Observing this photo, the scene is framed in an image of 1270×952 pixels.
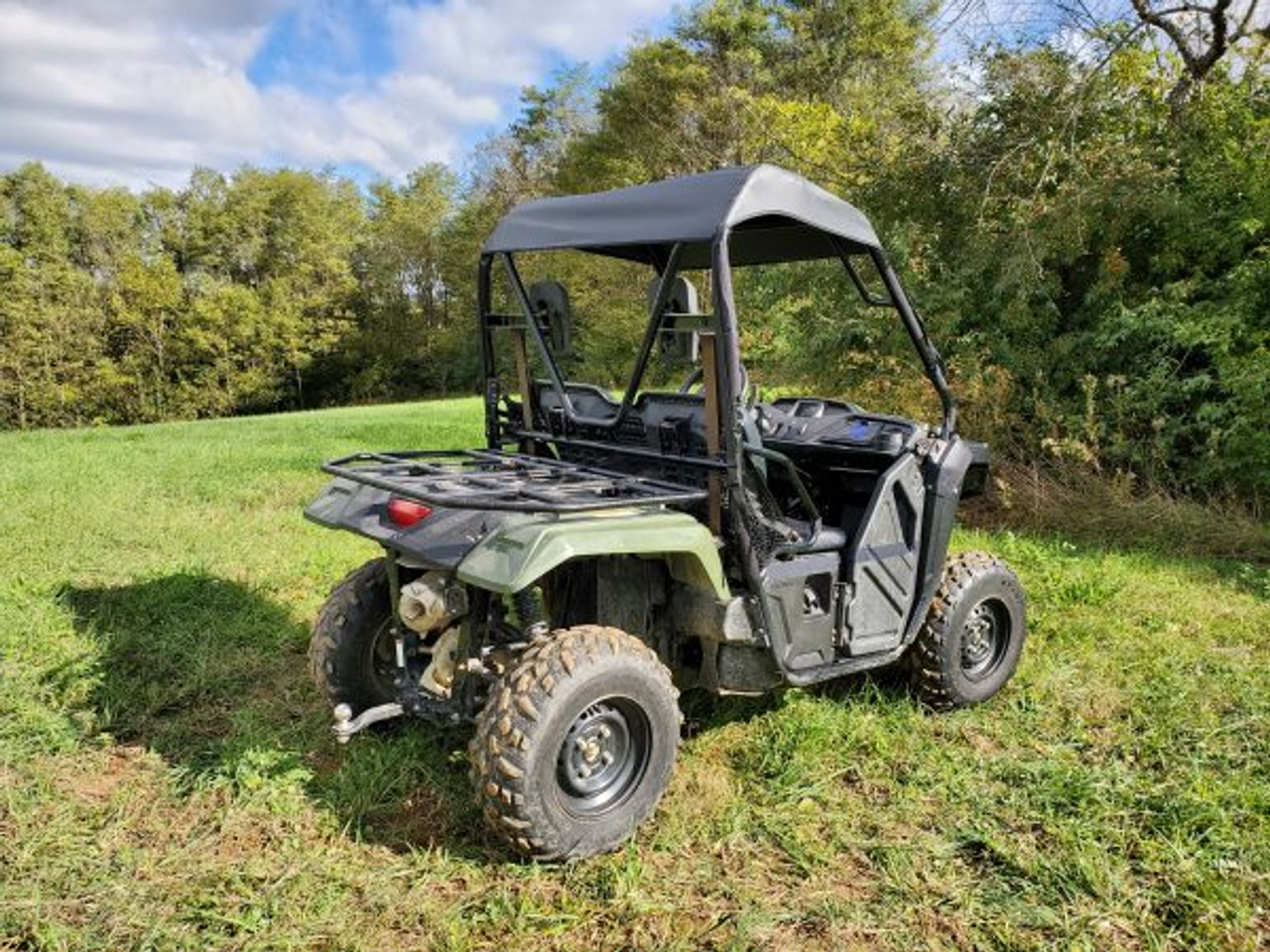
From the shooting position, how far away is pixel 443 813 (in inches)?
132

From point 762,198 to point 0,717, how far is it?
137 inches

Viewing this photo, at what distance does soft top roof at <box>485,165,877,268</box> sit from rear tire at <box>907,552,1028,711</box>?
4.93ft

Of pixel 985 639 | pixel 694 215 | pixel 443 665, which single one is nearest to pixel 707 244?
pixel 694 215

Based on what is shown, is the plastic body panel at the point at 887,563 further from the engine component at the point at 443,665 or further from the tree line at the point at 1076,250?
the tree line at the point at 1076,250

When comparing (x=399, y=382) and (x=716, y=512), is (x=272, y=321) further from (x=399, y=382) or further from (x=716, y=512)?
(x=716, y=512)

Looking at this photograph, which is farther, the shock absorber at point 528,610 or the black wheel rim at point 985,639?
the black wheel rim at point 985,639

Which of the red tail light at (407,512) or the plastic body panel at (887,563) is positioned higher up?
the red tail light at (407,512)

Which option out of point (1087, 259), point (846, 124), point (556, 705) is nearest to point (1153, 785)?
point (556, 705)

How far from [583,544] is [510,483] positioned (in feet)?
2.17

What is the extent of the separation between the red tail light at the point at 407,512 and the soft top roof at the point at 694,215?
1.12 meters

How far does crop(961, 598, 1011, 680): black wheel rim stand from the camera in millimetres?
4371

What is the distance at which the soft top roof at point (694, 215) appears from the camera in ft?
10.5

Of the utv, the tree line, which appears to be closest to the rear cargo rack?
the utv

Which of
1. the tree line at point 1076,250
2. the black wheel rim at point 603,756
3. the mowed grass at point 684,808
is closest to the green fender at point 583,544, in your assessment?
the black wheel rim at point 603,756
